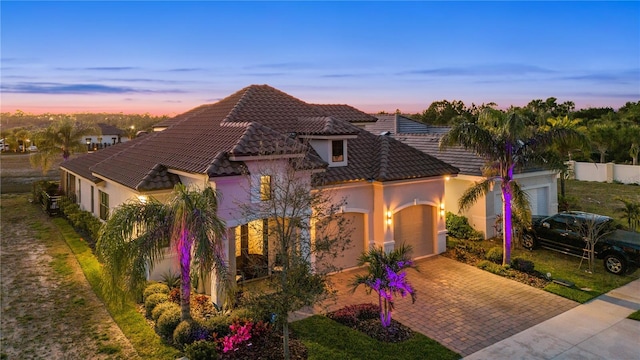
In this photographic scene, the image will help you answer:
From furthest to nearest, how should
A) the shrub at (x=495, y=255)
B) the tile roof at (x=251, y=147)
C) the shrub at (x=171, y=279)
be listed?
the shrub at (x=495, y=255) < the shrub at (x=171, y=279) < the tile roof at (x=251, y=147)

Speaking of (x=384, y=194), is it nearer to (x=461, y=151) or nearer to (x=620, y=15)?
(x=461, y=151)

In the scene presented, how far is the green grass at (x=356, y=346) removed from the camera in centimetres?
972

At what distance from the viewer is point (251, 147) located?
13.1 meters

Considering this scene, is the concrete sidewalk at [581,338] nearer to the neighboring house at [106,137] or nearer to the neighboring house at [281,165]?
the neighboring house at [281,165]

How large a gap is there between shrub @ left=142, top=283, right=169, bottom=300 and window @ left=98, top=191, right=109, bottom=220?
8.33 meters

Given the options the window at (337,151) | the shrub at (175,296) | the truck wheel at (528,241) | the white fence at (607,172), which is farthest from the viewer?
the white fence at (607,172)

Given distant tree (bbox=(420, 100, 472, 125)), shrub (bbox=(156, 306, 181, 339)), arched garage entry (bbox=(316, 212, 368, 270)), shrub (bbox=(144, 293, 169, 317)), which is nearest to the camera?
shrub (bbox=(156, 306, 181, 339))

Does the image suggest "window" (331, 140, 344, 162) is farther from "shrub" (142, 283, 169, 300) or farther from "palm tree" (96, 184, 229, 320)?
"shrub" (142, 283, 169, 300)

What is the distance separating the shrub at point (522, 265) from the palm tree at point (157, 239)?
11542mm

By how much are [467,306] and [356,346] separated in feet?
15.0

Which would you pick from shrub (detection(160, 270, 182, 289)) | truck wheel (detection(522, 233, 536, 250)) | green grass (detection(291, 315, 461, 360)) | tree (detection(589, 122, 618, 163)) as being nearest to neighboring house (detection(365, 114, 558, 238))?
truck wheel (detection(522, 233, 536, 250))

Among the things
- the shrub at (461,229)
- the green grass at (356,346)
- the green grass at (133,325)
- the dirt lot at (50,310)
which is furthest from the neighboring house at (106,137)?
the green grass at (356,346)

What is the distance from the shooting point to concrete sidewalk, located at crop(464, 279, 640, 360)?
973 centimetres

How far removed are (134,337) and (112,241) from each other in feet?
9.23
